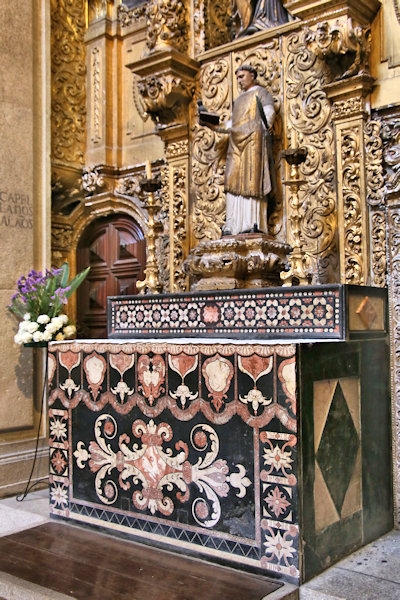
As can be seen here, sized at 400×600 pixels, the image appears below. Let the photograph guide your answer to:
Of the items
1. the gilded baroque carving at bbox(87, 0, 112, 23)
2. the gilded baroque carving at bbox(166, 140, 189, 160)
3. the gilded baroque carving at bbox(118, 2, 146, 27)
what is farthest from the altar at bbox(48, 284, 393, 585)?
the gilded baroque carving at bbox(87, 0, 112, 23)

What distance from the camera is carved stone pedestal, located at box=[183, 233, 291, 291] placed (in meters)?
4.23

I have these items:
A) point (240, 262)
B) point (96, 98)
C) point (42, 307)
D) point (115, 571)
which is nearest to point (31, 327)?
point (42, 307)

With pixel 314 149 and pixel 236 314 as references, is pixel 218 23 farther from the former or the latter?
pixel 236 314

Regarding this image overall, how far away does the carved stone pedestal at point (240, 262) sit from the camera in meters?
4.23

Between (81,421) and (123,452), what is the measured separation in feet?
1.21

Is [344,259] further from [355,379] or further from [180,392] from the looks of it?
[180,392]

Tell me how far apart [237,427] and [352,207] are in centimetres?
185

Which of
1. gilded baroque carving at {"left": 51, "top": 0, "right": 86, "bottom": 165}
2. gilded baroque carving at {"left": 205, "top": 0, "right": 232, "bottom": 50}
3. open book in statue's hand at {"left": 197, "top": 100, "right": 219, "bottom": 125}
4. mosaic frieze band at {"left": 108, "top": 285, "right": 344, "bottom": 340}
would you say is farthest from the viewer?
gilded baroque carving at {"left": 51, "top": 0, "right": 86, "bottom": 165}

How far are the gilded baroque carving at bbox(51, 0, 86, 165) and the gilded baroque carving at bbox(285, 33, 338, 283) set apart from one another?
223 centimetres

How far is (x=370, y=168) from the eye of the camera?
4.05m

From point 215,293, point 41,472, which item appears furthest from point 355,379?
point 41,472

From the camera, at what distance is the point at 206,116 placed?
15.0ft

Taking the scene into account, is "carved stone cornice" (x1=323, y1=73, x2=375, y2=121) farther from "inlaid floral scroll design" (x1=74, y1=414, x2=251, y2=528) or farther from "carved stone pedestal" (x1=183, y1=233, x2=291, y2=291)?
"inlaid floral scroll design" (x1=74, y1=414, x2=251, y2=528)

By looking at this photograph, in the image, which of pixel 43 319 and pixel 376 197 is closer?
pixel 376 197
